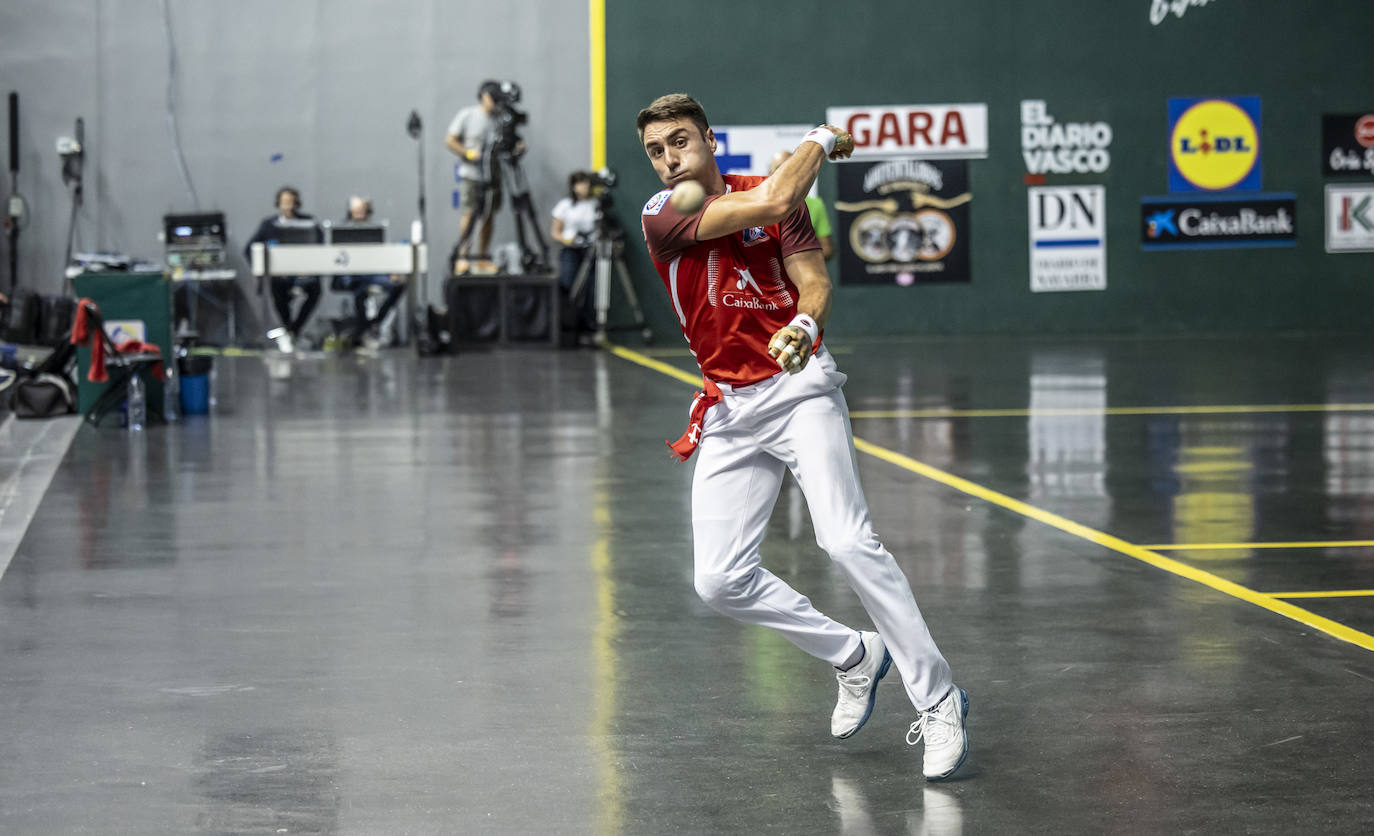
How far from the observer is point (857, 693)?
4773 millimetres

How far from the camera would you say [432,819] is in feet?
13.6

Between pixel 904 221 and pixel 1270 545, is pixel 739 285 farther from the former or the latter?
pixel 904 221

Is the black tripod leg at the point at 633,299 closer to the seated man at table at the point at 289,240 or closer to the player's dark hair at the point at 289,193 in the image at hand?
the seated man at table at the point at 289,240

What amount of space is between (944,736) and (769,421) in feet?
3.10

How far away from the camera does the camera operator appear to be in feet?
70.3

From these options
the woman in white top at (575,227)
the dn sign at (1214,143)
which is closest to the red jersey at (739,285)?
the woman in white top at (575,227)

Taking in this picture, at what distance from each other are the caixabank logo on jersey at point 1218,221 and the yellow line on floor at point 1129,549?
13.0 meters

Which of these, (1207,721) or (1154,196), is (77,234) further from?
(1207,721)

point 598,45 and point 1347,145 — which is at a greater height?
point 598,45

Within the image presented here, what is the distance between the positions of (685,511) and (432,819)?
4.92 meters

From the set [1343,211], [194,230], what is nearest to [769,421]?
[194,230]

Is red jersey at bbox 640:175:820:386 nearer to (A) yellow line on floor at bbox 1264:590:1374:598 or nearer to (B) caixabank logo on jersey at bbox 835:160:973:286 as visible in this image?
(A) yellow line on floor at bbox 1264:590:1374:598

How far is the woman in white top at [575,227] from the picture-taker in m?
21.9

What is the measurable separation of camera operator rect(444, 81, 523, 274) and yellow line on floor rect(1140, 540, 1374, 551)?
47.9 ft
